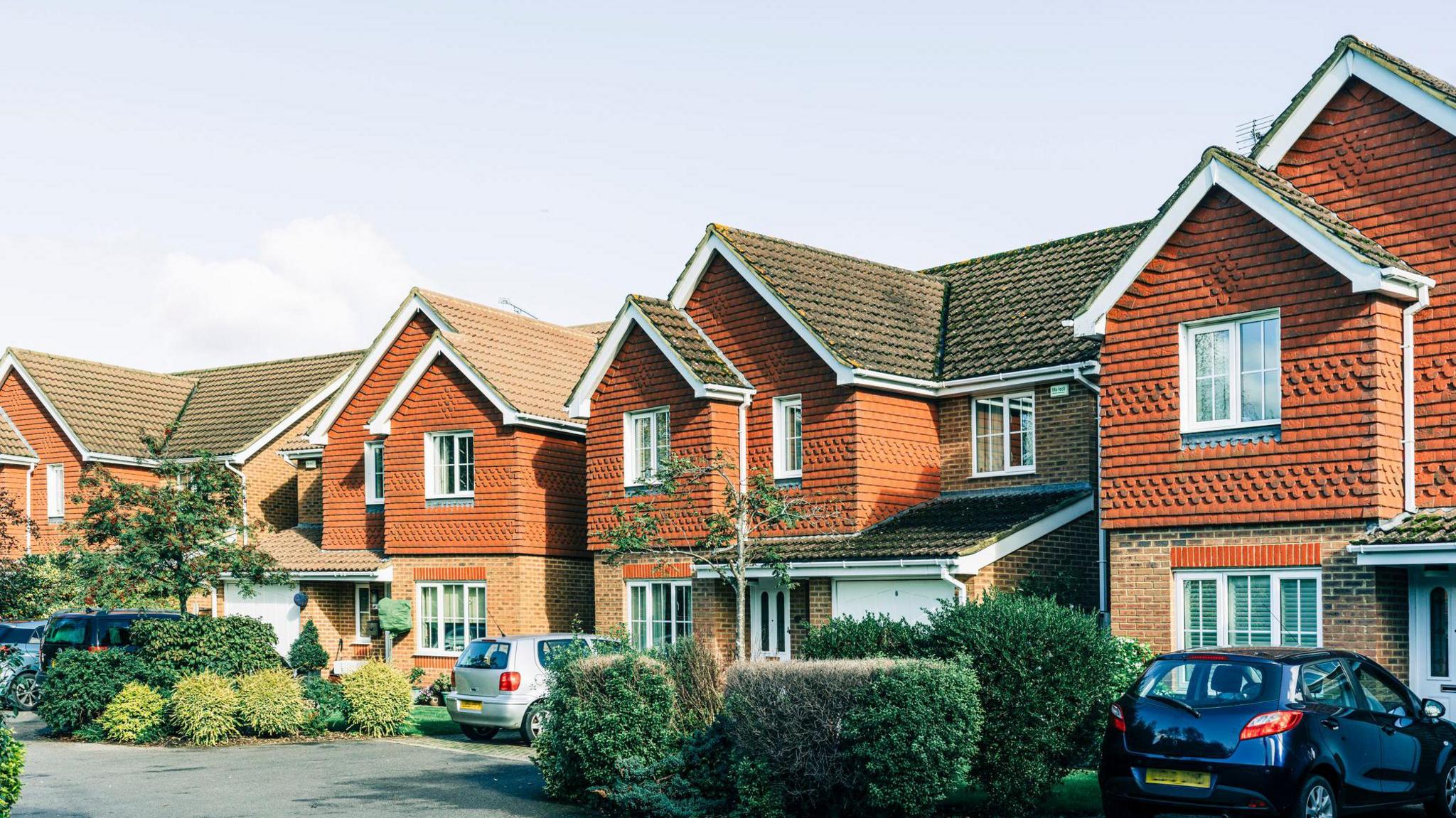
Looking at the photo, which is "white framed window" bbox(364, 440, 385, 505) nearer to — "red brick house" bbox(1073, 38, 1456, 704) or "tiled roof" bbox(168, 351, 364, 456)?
"tiled roof" bbox(168, 351, 364, 456)

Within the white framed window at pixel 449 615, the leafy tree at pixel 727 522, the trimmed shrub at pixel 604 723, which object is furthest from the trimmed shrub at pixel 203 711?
the trimmed shrub at pixel 604 723

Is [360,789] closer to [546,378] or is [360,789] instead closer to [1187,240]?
[1187,240]

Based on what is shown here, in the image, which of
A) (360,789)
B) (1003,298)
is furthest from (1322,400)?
(360,789)

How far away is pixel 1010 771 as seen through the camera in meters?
14.3

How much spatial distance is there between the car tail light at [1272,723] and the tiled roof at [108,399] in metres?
A: 33.5

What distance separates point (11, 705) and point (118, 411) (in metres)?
15.6

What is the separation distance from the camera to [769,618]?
2517 centimetres

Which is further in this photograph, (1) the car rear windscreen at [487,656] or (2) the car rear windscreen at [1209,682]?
(1) the car rear windscreen at [487,656]

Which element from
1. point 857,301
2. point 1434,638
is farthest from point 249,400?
point 1434,638

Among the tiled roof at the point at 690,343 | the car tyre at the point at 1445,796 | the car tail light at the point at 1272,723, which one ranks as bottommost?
the car tyre at the point at 1445,796

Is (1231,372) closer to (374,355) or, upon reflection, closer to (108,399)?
(374,355)

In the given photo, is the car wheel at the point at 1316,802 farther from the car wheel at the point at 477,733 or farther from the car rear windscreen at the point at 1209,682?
the car wheel at the point at 477,733

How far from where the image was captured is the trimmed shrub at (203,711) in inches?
897

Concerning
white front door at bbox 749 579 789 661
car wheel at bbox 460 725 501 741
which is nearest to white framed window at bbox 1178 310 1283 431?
white front door at bbox 749 579 789 661
